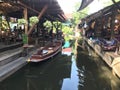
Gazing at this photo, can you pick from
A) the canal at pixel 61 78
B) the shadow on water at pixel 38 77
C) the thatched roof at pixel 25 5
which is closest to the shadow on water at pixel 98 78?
the canal at pixel 61 78

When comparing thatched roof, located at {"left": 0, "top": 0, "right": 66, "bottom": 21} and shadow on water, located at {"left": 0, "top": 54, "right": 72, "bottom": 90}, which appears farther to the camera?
thatched roof, located at {"left": 0, "top": 0, "right": 66, "bottom": 21}

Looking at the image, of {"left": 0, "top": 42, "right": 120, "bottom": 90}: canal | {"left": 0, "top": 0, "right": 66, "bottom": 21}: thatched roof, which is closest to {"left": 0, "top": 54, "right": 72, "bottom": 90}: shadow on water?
{"left": 0, "top": 42, "right": 120, "bottom": 90}: canal

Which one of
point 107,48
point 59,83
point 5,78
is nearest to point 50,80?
point 59,83

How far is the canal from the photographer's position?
1087cm

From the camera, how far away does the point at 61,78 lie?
12.7 metres

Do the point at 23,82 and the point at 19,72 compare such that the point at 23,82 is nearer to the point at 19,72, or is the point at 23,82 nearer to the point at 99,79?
the point at 19,72

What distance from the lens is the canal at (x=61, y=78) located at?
1087 centimetres

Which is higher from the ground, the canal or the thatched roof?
the thatched roof

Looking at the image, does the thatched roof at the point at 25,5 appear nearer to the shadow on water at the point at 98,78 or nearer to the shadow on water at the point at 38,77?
the shadow on water at the point at 38,77

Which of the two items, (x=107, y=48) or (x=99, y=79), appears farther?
(x=107, y=48)

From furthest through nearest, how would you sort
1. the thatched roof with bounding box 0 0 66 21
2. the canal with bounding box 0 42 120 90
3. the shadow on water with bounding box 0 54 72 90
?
the thatched roof with bounding box 0 0 66 21 < the canal with bounding box 0 42 120 90 < the shadow on water with bounding box 0 54 72 90

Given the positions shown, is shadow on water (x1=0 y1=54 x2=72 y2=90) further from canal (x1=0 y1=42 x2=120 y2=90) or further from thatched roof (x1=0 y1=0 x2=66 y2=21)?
thatched roof (x1=0 y1=0 x2=66 y2=21)

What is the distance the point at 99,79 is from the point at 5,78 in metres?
4.61

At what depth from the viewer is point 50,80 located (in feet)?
39.8
